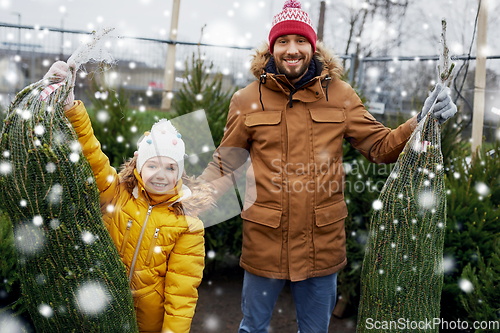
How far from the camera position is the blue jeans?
2.43 m

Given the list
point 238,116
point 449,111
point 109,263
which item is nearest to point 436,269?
point 449,111

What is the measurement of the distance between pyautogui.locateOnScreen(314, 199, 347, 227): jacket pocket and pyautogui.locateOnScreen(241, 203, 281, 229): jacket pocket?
0.80 feet

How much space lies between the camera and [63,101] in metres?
1.47

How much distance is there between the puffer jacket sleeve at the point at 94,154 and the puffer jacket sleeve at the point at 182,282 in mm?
436

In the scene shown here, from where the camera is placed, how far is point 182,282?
193 centimetres

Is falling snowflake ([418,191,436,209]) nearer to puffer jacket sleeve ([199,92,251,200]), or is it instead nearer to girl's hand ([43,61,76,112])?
puffer jacket sleeve ([199,92,251,200])

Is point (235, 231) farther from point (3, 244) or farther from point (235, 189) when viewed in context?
point (3, 244)

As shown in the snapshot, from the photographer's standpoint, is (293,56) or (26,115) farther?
(293,56)

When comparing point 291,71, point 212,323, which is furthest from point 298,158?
point 212,323

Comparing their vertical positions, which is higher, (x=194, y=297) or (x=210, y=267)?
(x=194, y=297)

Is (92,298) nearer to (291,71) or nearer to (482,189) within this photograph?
(291,71)

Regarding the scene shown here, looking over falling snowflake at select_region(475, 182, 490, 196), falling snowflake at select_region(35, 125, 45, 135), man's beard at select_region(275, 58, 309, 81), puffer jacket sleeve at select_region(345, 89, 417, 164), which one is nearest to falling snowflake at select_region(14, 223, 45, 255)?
falling snowflake at select_region(35, 125, 45, 135)

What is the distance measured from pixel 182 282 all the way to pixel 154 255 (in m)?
0.20

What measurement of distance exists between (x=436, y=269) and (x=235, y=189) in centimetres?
217
